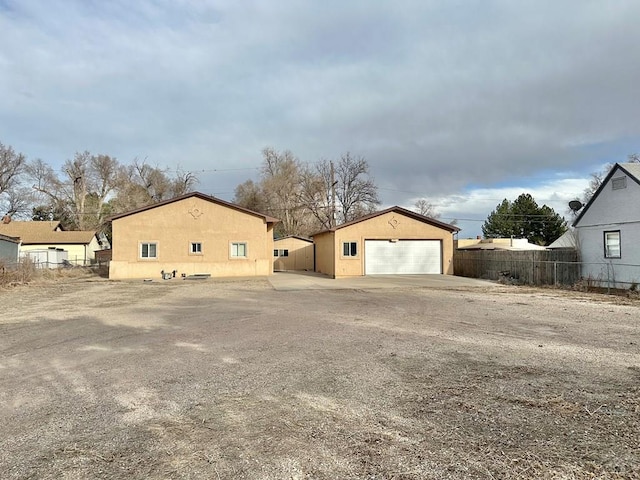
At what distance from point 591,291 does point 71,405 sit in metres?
18.5

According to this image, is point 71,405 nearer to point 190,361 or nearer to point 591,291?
point 190,361

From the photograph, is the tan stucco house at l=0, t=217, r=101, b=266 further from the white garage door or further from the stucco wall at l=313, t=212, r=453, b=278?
the white garage door

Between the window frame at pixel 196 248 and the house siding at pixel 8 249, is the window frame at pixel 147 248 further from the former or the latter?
the house siding at pixel 8 249

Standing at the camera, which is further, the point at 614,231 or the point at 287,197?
the point at 287,197

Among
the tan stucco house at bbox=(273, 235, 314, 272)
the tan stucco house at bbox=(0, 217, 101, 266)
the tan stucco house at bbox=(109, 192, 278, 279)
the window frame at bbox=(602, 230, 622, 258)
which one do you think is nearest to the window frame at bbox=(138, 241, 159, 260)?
the tan stucco house at bbox=(109, 192, 278, 279)

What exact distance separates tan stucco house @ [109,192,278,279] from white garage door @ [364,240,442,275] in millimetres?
6549

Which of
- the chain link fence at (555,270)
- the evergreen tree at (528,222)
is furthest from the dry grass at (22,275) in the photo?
the evergreen tree at (528,222)

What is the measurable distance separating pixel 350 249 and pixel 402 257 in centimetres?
331

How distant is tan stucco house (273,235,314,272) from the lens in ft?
126

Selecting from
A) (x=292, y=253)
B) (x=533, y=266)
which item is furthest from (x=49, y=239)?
(x=533, y=266)

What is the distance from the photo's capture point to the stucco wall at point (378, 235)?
84.1 feet

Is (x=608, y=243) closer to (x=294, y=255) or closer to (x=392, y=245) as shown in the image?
(x=392, y=245)

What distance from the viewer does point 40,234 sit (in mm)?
45281

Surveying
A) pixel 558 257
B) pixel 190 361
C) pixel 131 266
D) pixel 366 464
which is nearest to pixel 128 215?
pixel 131 266
